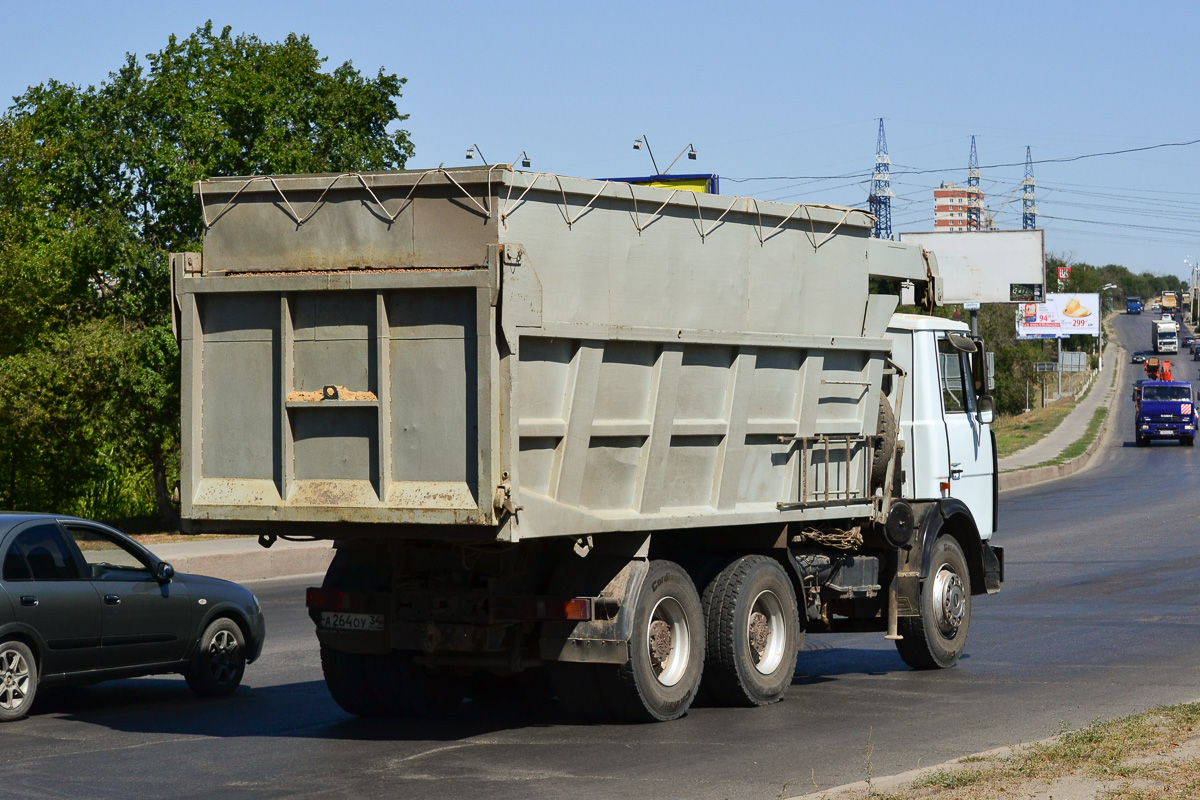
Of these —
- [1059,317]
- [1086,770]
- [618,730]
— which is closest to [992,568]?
[618,730]

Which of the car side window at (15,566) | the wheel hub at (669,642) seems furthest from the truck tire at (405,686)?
the car side window at (15,566)

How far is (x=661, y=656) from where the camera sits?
29.3 feet

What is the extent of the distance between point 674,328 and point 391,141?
25008 mm

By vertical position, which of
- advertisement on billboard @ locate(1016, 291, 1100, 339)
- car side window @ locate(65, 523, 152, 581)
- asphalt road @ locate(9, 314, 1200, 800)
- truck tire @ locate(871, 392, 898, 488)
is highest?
advertisement on billboard @ locate(1016, 291, 1100, 339)

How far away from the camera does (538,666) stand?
29.6 feet

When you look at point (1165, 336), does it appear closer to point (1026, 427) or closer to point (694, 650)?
point (1026, 427)

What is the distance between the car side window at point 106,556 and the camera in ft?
32.9

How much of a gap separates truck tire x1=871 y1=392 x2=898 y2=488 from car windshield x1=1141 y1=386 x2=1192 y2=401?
50.2 m

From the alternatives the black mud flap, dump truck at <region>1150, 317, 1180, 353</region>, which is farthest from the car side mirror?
dump truck at <region>1150, 317, 1180, 353</region>

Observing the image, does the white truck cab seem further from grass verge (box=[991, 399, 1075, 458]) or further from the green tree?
grass verge (box=[991, 399, 1075, 458])

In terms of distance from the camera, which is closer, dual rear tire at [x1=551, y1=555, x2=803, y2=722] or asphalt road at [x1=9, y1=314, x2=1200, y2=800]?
asphalt road at [x1=9, y1=314, x2=1200, y2=800]

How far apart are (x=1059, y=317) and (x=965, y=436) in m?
81.0

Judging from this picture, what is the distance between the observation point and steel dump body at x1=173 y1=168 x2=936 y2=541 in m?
7.76

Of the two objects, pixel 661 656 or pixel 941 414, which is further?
pixel 941 414
